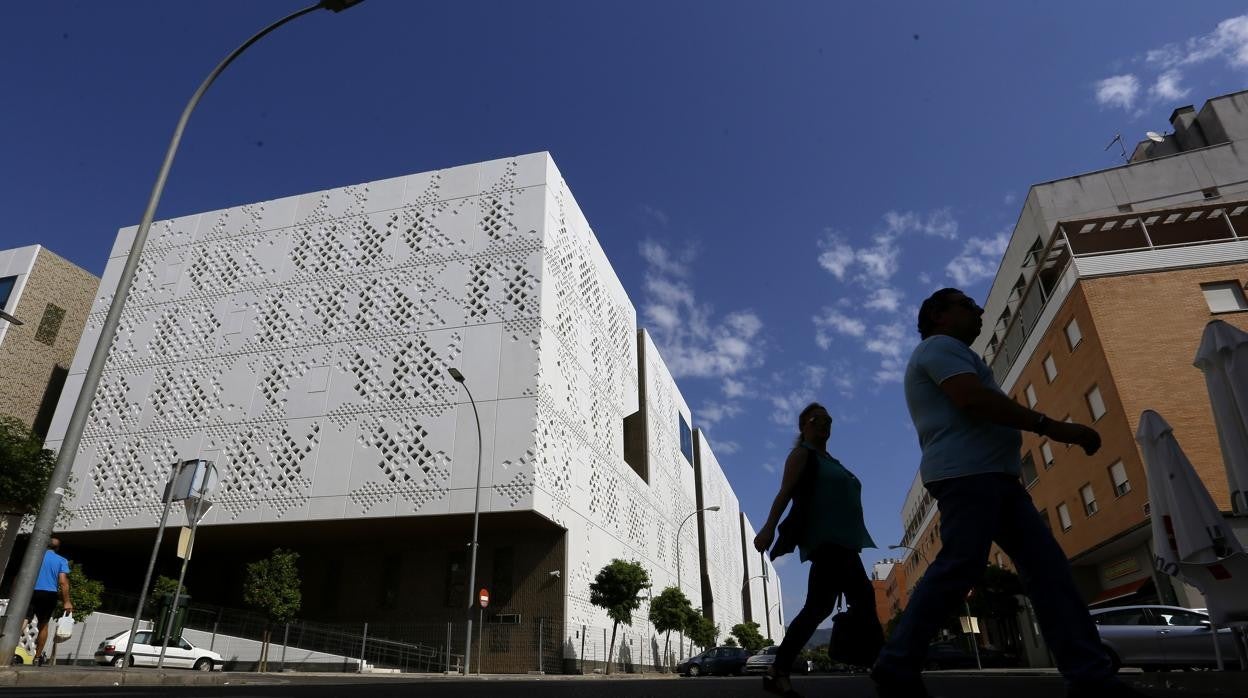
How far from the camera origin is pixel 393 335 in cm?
2809

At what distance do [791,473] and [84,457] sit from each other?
110ft

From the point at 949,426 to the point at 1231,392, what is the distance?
5.85 m

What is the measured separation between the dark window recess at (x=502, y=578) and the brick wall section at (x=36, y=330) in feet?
70.5

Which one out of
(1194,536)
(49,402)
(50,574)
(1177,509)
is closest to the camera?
(1194,536)

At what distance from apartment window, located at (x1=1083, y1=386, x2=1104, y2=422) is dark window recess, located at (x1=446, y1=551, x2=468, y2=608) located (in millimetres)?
21682

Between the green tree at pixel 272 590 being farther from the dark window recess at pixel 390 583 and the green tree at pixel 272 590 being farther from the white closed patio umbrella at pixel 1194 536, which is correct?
the white closed patio umbrella at pixel 1194 536

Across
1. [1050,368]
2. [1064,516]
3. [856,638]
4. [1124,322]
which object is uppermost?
[1050,368]

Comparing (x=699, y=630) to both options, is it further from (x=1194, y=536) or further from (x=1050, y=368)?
(x=1194, y=536)

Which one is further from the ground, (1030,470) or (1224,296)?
(1224,296)

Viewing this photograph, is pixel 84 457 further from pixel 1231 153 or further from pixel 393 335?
pixel 1231 153

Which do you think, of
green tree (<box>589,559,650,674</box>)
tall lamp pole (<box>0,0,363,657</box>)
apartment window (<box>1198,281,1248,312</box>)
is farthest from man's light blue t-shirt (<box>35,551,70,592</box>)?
apartment window (<box>1198,281,1248,312</box>)

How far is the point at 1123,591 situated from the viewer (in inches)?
902

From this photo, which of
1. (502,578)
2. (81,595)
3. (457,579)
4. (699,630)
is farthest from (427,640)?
(699,630)

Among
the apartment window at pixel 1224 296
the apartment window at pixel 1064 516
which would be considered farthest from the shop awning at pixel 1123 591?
the apartment window at pixel 1224 296
